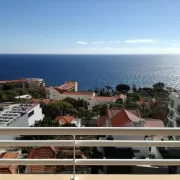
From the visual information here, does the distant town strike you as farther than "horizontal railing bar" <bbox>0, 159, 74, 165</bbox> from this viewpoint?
Yes

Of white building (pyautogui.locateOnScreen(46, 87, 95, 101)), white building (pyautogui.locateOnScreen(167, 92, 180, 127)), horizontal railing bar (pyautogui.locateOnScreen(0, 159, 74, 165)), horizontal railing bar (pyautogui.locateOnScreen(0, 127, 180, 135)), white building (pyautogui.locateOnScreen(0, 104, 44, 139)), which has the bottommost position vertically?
white building (pyautogui.locateOnScreen(46, 87, 95, 101))

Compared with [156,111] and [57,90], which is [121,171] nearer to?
[156,111]

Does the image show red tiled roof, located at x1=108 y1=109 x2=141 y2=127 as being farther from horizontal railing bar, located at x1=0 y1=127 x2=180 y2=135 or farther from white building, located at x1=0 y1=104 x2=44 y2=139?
horizontal railing bar, located at x1=0 y1=127 x2=180 y2=135

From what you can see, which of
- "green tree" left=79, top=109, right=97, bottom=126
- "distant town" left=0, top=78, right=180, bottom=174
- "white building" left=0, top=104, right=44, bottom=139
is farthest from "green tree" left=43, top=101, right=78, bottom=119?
"white building" left=0, top=104, right=44, bottom=139

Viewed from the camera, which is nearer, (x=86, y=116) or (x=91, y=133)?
(x=91, y=133)

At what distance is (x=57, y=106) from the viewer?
19.6 metres

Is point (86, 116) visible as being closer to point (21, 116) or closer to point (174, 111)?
point (21, 116)

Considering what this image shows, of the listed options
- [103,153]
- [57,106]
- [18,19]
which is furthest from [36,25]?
[103,153]

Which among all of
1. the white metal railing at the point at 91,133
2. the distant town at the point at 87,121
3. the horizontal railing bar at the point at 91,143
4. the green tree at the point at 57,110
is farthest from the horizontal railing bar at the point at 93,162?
the green tree at the point at 57,110

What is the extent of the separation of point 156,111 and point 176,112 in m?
4.23
